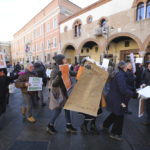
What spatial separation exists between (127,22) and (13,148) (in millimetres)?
13086

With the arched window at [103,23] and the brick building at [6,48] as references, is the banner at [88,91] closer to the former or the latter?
the arched window at [103,23]

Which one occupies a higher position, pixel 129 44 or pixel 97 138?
pixel 129 44

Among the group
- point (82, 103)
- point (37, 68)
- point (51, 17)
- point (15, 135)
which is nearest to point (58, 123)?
point (15, 135)

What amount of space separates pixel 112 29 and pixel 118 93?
10.6 m

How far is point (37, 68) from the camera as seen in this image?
14.0 ft

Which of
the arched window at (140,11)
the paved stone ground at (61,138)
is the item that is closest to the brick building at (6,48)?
the arched window at (140,11)

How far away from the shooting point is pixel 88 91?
185cm

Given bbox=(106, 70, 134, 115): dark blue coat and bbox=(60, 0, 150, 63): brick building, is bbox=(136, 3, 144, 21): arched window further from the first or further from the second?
bbox=(106, 70, 134, 115): dark blue coat

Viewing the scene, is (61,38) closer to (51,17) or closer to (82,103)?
(51,17)

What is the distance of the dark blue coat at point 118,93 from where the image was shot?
1942mm

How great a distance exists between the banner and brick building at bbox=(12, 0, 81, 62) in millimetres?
13054

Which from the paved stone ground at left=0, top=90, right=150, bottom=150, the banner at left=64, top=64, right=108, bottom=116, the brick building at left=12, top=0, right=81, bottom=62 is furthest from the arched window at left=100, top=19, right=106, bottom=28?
the banner at left=64, top=64, right=108, bottom=116

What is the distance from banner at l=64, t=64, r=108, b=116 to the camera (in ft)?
5.95

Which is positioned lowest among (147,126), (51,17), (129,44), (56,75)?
(147,126)
